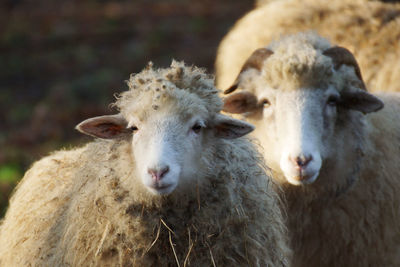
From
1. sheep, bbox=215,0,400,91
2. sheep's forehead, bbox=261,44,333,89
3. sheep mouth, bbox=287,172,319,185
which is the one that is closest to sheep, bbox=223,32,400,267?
sheep's forehead, bbox=261,44,333,89

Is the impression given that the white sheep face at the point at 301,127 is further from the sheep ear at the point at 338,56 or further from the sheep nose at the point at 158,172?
the sheep nose at the point at 158,172

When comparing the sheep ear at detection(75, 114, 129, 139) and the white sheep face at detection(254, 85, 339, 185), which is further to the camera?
the white sheep face at detection(254, 85, 339, 185)

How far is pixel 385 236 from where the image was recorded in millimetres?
4477

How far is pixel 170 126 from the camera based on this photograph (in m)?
3.38

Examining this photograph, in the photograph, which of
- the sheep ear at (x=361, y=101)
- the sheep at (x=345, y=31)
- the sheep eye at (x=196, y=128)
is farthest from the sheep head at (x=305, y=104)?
the sheep at (x=345, y=31)

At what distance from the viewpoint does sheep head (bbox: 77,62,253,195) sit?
3.22 metres

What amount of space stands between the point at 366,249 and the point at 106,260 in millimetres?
1901

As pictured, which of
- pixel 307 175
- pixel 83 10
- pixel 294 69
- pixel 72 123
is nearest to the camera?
pixel 307 175

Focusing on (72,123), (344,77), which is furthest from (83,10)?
(344,77)

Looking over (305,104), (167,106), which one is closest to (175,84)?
(167,106)

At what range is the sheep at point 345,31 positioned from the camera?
6.31 meters

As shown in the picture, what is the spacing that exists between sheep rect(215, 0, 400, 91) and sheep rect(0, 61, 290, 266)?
277 centimetres

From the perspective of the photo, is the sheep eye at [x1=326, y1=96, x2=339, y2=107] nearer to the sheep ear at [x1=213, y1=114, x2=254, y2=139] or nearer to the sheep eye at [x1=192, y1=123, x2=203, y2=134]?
the sheep ear at [x1=213, y1=114, x2=254, y2=139]

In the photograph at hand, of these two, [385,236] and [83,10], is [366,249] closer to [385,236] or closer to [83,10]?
[385,236]
